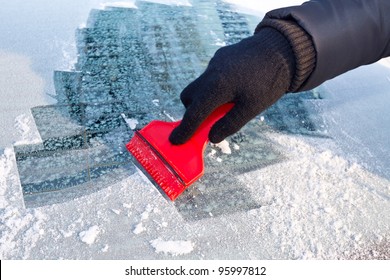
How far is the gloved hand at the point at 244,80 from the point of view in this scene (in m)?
1.38

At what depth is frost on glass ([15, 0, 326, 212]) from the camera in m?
1.57

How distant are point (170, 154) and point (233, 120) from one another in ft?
1.03

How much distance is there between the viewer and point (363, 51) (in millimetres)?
1536

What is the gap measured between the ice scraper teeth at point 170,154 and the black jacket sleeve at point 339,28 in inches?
15.1

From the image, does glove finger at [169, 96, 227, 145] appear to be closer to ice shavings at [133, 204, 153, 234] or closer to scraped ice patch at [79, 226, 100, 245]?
ice shavings at [133, 204, 153, 234]

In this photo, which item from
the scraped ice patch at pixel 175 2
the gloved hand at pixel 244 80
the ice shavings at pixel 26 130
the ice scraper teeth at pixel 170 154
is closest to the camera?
the gloved hand at pixel 244 80

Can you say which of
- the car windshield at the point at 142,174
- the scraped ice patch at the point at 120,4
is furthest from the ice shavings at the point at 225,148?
the scraped ice patch at the point at 120,4

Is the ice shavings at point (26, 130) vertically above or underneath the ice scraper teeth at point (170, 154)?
underneath

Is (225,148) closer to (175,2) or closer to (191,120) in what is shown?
(191,120)

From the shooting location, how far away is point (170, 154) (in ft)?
5.21

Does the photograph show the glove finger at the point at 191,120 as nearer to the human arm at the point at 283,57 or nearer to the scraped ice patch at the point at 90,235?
the human arm at the point at 283,57

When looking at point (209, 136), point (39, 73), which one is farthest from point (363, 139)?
point (39, 73)

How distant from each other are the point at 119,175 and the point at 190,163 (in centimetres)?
30

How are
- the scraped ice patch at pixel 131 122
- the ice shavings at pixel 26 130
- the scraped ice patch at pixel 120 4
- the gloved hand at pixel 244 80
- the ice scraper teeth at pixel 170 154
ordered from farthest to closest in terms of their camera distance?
the scraped ice patch at pixel 120 4, the scraped ice patch at pixel 131 122, the ice shavings at pixel 26 130, the ice scraper teeth at pixel 170 154, the gloved hand at pixel 244 80
